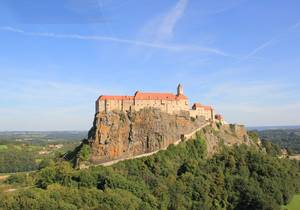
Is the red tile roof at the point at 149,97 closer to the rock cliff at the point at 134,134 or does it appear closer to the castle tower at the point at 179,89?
the castle tower at the point at 179,89

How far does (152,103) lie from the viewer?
299 feet

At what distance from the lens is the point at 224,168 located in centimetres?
8488

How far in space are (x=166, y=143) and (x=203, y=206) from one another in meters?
21.0

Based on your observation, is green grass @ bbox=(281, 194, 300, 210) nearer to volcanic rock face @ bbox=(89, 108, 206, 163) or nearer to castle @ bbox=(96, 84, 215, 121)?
volcanic rock face @ bbox=(89, 108, 206, 163)

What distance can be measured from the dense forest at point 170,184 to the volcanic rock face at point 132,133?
2953 millimetres

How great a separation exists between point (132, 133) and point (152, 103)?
38.6 ft

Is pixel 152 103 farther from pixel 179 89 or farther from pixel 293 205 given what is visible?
pixel 293 205

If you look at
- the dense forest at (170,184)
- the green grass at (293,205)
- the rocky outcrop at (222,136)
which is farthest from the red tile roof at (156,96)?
the green grass at (293,205)

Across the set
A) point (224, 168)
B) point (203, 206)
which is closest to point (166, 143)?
point (224, 168)

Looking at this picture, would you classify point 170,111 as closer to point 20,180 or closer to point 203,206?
point 203,206

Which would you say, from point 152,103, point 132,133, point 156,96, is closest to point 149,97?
point 152,103

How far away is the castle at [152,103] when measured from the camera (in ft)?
289

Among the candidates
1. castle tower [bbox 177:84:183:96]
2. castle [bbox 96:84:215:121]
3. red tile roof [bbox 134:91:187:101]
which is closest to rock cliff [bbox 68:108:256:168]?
castle [bbox 96:84:215:121]

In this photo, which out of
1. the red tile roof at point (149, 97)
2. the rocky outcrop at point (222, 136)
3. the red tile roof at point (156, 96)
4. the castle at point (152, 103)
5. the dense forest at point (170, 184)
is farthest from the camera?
the rocky outcrop at point (222, 136)
